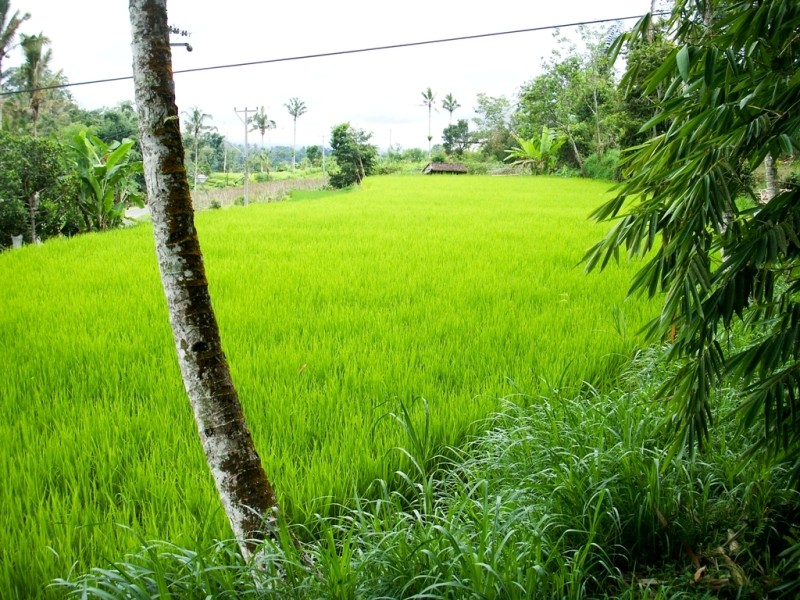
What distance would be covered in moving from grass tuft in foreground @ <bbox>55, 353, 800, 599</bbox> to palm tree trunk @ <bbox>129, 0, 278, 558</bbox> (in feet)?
0.54

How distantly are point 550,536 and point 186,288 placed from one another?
118 centimetres

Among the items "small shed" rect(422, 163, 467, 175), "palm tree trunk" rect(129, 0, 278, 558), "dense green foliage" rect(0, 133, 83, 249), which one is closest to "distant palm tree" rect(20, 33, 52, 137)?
"dense green foliage" rect(0, 133, 83, 249)

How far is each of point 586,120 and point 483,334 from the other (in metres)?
24.3

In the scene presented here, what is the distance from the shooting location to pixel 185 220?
1.30 m

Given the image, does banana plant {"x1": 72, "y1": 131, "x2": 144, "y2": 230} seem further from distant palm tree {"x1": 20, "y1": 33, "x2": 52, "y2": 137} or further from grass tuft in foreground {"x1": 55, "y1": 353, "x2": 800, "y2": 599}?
distant palm tree {"x1": 20, "y1": 33, "x2": 52, "y2": 137}

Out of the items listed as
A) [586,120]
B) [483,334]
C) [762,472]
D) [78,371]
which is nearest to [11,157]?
[78,371]

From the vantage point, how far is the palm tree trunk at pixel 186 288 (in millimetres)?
1266

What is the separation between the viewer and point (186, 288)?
131 cm

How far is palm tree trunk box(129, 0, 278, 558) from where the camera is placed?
1.27 metres

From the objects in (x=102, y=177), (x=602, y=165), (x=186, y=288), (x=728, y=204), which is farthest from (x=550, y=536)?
(x=602, y=165)

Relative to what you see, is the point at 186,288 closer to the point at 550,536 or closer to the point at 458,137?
the point at 550,536

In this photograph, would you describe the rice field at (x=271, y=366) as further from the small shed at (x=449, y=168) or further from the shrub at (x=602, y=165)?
the small shed at (x=449, y=168)

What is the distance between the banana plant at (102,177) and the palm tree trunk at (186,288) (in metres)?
8.81

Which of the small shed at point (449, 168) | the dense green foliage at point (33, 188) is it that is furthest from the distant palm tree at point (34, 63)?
the small shed at point (449, 168)
